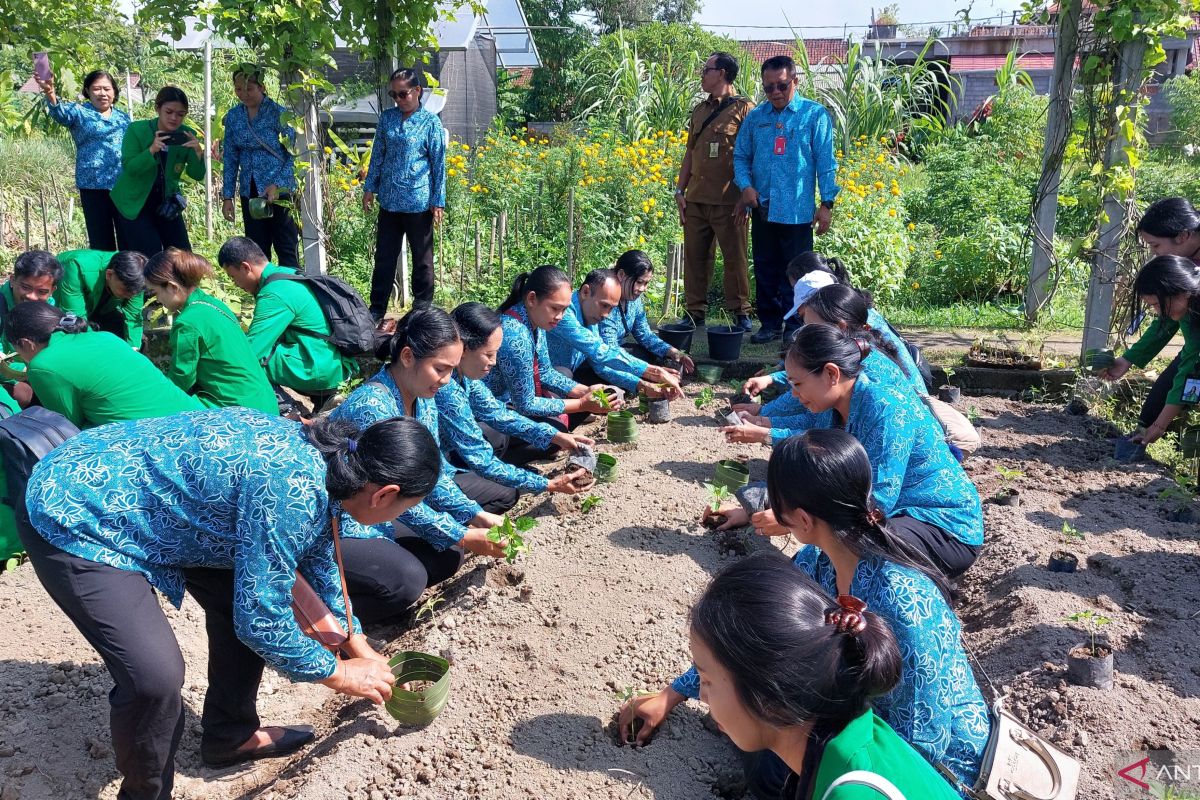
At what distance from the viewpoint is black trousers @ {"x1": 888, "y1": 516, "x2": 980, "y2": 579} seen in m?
2.95

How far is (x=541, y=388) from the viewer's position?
5105mm

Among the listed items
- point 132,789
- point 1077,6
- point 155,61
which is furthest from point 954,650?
point 155,61

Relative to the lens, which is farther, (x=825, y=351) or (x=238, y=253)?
(x=238, y=253)

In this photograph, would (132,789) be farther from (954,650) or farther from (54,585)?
(954,650)

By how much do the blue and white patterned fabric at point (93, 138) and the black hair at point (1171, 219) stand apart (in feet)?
22.2

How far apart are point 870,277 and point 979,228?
1362mm

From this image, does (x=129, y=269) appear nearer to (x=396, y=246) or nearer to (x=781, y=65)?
(x=396, y=246)

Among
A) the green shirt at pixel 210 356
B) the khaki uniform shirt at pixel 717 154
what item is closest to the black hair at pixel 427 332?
the green shirt at pixel 210 356

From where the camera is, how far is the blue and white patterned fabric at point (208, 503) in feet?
7.53

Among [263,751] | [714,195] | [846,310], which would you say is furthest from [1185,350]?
[263,751]

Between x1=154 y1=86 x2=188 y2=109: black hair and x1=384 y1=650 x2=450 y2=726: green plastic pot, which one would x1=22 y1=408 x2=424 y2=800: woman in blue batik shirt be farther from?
x1=154 y1=86 x2=188 y2=109: black hair

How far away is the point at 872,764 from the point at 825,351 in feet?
5.52

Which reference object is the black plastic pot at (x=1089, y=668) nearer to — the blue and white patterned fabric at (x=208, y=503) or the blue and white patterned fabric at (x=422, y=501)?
the blue and white patterned fabric at (x=422, y=501)

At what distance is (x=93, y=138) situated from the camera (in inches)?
273
